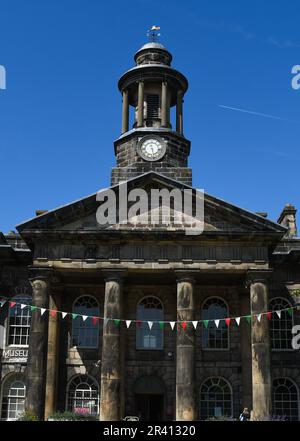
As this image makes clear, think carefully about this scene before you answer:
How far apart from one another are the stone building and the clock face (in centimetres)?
5

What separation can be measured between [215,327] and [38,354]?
8.98 metres

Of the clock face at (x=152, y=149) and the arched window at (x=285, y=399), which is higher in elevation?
the clock face at (x=152, y=149)

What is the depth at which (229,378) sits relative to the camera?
1090 inches

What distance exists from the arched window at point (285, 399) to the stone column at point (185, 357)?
593 cm

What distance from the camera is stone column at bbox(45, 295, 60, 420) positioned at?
2661cm

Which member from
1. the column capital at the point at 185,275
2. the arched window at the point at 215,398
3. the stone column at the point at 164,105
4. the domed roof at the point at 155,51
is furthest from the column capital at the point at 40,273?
the domed roof at the point at 155,51

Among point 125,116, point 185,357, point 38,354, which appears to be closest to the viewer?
point 38,354

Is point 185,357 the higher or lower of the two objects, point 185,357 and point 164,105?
the lower

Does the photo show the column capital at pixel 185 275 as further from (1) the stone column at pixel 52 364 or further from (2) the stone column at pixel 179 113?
(2) the stone column at pixel 179 113

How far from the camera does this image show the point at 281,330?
28.5 meters

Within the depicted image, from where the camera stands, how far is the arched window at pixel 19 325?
28500 mm

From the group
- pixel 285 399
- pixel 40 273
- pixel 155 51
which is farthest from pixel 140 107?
pixel 285 399

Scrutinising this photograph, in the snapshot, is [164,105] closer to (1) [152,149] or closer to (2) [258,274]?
(1) [152,149]

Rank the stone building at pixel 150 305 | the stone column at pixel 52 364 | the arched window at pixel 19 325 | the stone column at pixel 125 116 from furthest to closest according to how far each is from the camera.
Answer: the stone column at pixel 125 116, the arched window at pixel 19 325, the stone column at pixel 52 364, the stone building at pixel 150 305
